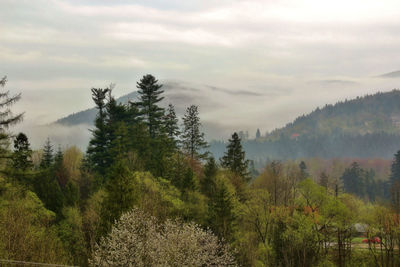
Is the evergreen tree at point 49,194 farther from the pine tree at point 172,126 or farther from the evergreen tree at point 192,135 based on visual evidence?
the evergreen tree at point 192,135

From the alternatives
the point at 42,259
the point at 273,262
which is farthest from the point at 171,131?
the point at 42,259

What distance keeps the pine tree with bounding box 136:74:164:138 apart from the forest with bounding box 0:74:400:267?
6.4 inches

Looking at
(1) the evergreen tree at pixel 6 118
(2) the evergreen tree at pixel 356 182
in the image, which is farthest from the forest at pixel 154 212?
(2) the evergreen tree at pixel 356 182

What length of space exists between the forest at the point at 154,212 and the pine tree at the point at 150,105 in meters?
0.16

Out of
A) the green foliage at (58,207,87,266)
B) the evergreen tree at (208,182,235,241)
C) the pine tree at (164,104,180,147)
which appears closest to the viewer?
the green foliage at (58,207,87,266)

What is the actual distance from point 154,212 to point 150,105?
30.7 meters

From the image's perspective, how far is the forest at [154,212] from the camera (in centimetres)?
2986

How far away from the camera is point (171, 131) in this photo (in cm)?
7719

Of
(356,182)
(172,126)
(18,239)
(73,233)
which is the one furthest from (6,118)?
(356,182)

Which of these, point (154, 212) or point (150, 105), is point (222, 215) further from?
point (150, 105)

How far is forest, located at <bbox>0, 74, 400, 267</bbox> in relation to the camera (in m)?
29.9

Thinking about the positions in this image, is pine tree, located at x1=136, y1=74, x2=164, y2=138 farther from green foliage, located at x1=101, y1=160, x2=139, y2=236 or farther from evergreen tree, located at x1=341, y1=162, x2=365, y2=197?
evergreen tree, located at x1=341, y1=162, x2=365, y2=197

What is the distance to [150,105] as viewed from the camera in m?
71.8

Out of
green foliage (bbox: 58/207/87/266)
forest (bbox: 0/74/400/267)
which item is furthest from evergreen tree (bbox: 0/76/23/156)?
green foliage (bbox: 58/207/87/266)
